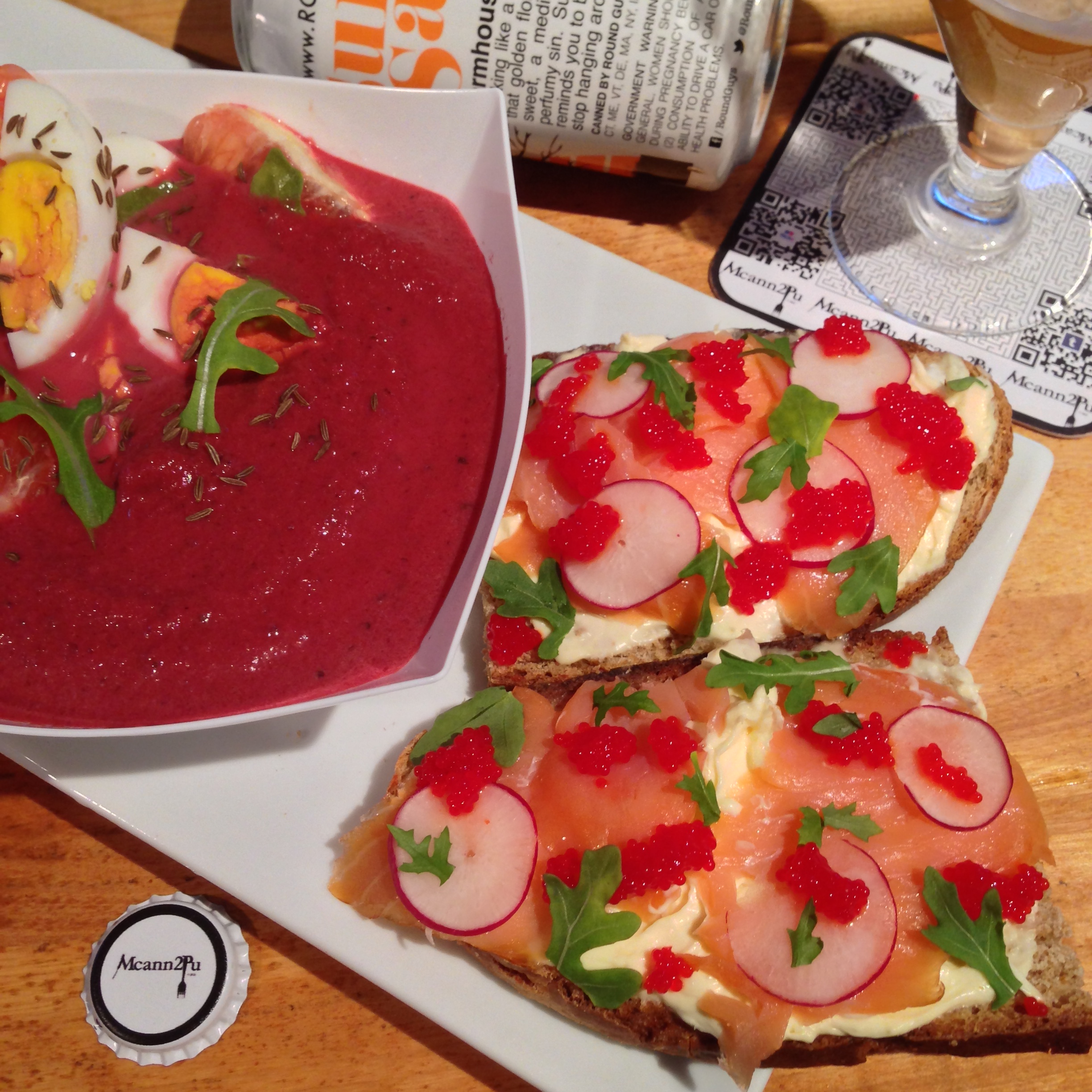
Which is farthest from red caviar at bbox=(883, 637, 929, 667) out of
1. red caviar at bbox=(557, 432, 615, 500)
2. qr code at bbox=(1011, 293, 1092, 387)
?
qr code at bbox=(1011, 293, 1092, 387)

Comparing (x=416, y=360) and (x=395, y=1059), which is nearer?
(x=416, y=360)

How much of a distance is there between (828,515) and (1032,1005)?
124 cm

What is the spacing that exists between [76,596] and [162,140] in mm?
1402

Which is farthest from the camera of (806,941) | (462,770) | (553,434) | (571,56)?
(571,56)

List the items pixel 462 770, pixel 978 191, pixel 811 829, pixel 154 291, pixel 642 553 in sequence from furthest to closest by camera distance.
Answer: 1. pixel 978 191
2. pixel 642 553
3. pixel 154 291
4. pixel 462 770
5. pixel 811 829

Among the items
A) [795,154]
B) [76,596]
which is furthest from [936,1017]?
[795,154]

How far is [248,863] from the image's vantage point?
2471 mm

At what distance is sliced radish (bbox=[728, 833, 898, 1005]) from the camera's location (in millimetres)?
2096

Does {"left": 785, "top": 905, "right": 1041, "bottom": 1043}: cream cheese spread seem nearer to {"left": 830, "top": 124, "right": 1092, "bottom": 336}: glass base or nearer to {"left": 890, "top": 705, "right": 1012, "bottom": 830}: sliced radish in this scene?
{"left": 890, "top": 705, "right": 1012, "bottom": 830}: sliced radish

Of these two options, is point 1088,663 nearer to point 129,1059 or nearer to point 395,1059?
point 395,1059

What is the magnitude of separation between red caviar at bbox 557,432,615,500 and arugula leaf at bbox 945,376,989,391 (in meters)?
0.99

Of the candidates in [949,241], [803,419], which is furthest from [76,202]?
[949,241]

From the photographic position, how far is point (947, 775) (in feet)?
7.47

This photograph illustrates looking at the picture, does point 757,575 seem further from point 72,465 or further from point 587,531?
point 72,465
